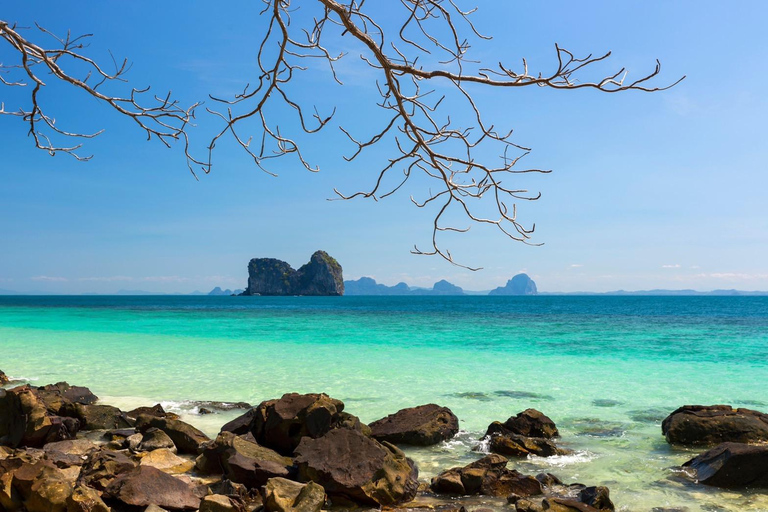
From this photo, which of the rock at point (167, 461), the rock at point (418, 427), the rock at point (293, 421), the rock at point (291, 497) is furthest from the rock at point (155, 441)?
the rock at point (418, 427)

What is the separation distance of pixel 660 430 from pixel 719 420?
2.74 ft

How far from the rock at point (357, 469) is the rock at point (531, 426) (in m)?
1.76

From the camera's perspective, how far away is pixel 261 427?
5148 millimetres

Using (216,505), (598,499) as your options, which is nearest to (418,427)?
(598,499)

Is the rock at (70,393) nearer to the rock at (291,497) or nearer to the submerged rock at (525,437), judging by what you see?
the rock at (291,497)

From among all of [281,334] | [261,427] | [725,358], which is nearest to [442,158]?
[261,427]

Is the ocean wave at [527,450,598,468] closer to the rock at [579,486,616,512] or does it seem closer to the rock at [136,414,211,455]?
the rock at [579,486,616,512]

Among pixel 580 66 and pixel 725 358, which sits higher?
pixel 580 66

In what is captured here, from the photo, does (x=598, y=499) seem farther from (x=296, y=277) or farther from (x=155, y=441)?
(x=296, y=277)

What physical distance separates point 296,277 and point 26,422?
492ft

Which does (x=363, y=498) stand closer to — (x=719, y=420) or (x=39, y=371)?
(x=719, y=420)

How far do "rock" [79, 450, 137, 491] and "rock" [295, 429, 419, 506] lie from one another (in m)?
1.28

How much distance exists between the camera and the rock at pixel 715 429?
5.72 meters

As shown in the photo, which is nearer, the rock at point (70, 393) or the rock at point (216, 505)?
the rock at point (216, 505)
